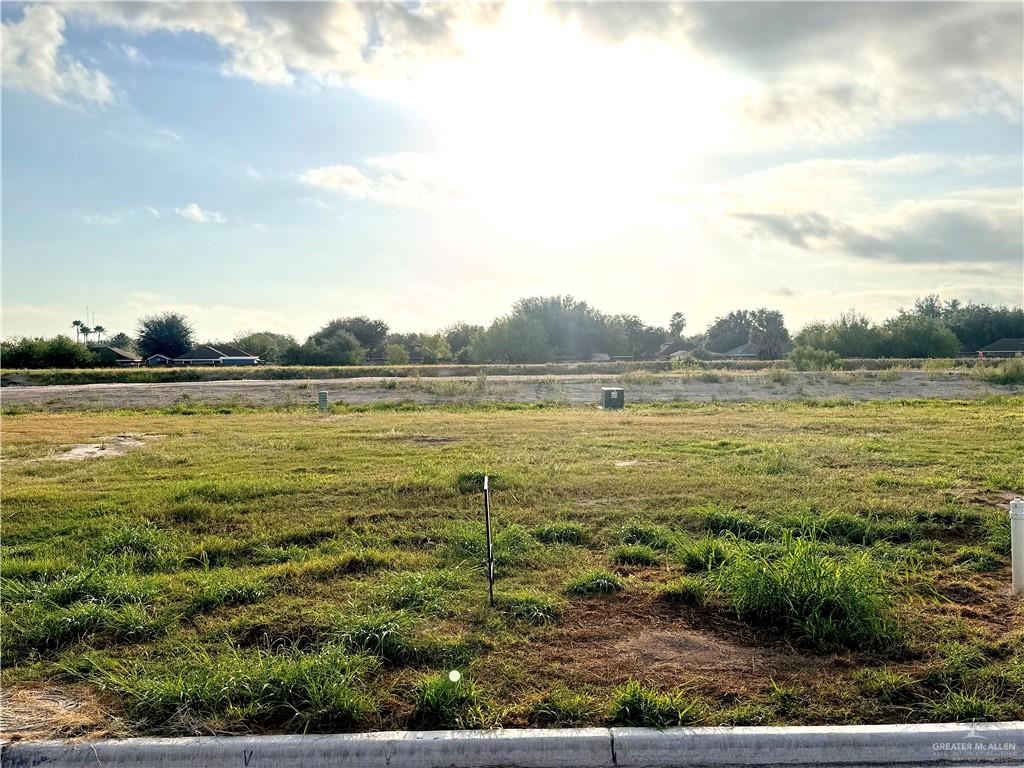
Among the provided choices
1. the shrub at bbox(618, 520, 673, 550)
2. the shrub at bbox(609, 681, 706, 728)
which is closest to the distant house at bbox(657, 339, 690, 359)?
the shrub at bbox(618, 520, 673, 550)

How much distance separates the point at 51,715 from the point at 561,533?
4.36 metres

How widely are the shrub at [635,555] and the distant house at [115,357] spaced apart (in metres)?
82.7

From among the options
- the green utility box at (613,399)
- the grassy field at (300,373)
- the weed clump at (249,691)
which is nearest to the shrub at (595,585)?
the weed clump at (249,691)

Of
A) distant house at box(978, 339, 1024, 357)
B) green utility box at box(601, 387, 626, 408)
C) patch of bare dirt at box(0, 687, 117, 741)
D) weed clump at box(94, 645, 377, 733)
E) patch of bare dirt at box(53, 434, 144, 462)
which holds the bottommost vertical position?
patch of bare dirt at box(0, 687, 117, 741)

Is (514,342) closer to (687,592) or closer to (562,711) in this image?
(687,592)

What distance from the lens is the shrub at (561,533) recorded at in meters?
7.37

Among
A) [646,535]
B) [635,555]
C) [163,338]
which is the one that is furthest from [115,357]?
[635,555]

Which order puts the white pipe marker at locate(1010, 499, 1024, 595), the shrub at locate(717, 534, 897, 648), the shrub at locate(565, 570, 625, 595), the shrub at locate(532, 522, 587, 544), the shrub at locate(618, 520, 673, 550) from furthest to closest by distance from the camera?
the shrub at locate(532, 522, 587, 544) < the shrub at locate(618, 520, 673, 550) < the shrub at locate(565, 570, 625, 595) < the white pipe marker at locate(1010, 499, 1024, 595) < the shrub at locate(717, 534, 897, 648)

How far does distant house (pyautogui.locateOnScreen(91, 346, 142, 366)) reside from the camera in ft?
270

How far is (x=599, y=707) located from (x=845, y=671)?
4.91 ft

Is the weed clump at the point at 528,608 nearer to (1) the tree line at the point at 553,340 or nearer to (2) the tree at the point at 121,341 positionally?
Answer: (1) the tree line at the point at 553,340

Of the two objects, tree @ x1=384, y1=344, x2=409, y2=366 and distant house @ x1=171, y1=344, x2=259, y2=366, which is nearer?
tree @ x1=384, y1=344, x2=409, y2=366

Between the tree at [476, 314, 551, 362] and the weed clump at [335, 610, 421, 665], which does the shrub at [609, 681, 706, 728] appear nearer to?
the weed clump at [335, 610, 421, 665]

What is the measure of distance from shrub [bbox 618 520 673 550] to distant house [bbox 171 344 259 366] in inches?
3577
